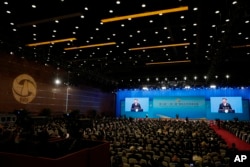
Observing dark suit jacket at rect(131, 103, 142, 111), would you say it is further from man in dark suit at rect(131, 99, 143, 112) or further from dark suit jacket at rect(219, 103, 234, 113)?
dark suit jacket at rect(219, 103, 234, 113)

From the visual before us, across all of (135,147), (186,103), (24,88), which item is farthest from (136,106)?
(135,147)

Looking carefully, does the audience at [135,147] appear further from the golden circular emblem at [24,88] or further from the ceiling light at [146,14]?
the golden circular emblem at [24,88]

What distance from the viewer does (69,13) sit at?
12.6 metres

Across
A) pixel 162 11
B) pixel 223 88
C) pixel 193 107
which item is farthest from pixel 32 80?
pixel 223 88

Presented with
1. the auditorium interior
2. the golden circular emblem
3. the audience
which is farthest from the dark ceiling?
the audience

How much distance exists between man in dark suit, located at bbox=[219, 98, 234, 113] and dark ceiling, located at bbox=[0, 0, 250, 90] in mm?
4511

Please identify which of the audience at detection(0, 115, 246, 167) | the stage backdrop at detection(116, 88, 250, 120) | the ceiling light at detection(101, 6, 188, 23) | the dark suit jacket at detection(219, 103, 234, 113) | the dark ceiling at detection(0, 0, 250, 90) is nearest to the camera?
the audience at detection(0, 115, 246, 167)

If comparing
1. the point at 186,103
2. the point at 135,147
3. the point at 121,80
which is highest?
the point at 121,80

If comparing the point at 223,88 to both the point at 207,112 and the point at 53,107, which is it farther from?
Answer: the point at 53,107

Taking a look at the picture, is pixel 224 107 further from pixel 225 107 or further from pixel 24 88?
pixel 24 88

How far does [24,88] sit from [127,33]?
11.6m

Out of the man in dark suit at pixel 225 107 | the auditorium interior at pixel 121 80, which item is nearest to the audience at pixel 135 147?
the auditorium interior at pixel 121 80

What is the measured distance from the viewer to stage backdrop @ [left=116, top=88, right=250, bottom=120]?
31.6 meters

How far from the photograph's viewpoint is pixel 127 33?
618 inches
